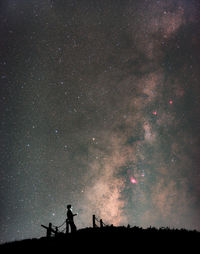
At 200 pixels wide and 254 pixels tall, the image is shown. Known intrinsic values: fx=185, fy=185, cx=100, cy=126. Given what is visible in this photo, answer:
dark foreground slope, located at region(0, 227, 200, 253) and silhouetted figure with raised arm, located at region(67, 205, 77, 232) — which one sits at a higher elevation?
silhouetted figure with raised arm, located at region(67, 205, 77, 232)

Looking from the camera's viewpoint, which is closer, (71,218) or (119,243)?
(119,243)

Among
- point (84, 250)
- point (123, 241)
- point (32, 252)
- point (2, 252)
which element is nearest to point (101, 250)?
point (84, 250)

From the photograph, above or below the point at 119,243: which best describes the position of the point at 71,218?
above

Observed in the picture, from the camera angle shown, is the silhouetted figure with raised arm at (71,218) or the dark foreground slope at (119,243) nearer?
the dark foreground slope at (119,243)

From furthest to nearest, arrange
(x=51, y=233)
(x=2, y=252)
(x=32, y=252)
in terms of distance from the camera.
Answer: (x=51, y=233) < (x=2, y=252) < (x=32, y=252)

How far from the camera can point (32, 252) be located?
9375 millimetres

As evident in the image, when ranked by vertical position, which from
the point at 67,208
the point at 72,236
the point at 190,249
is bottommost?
the point at 190,249

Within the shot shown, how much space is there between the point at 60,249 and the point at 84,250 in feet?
4.12

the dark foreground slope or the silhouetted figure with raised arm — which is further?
the silhouetted figure with raised arm

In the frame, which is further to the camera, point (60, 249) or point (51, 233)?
point (51, 233)

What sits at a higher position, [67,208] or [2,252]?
[67,208]

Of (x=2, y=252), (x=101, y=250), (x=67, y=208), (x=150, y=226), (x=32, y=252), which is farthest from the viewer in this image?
(x=150, y=226)

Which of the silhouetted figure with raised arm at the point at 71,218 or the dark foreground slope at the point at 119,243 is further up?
the silhouetted figure with raised arm at the point at 71,218

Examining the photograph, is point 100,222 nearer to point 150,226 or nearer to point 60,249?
point 150,226
